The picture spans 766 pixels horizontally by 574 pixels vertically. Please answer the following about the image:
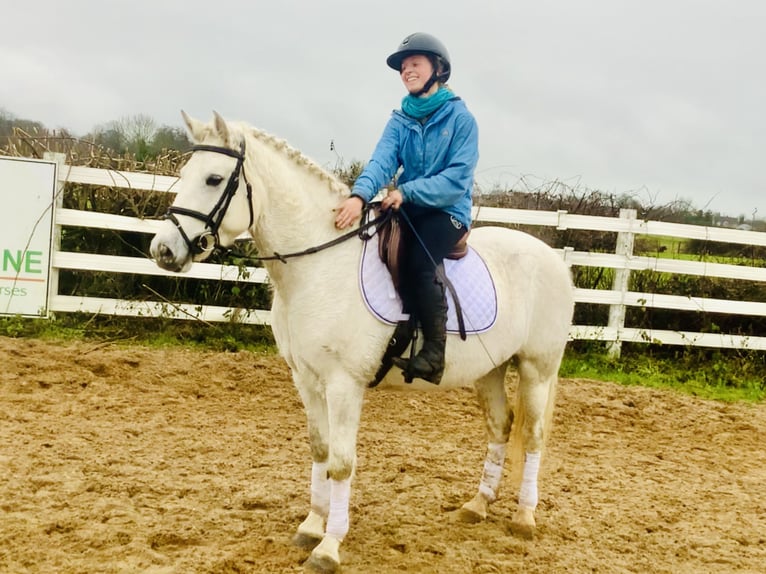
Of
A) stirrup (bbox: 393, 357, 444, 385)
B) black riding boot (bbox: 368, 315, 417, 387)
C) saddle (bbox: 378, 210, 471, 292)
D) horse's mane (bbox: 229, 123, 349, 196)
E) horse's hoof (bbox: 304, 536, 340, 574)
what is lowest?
horse's hoof (bbox: 304, 536, 340, 574)

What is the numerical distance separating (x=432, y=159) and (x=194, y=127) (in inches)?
50.6

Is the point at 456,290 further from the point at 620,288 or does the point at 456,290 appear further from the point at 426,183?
the point at 620,288

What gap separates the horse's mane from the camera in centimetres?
344

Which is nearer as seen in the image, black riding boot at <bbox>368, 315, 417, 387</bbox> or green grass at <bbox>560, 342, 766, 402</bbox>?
black riding boot at <bbox>368, 315, 417, 387</bbox>

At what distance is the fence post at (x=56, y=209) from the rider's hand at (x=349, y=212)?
581cm

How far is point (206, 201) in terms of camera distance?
10.2 ft

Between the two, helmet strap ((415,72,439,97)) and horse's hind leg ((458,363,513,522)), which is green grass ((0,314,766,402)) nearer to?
horse's hind leg ((458,363,513,522))

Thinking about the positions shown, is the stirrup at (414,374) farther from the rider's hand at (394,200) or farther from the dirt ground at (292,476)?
the dirt ground at (292,476)

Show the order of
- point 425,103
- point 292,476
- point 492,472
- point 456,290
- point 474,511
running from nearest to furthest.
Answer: point 425,103, point 456,290, point 474,511, point 492,472, point 292,476

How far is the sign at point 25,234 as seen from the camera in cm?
785

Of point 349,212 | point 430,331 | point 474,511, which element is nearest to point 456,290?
point 430,331

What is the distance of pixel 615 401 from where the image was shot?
754 centimetres

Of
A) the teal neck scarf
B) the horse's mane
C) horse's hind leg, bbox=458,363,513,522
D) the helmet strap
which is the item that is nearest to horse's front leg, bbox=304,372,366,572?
the horse's mane

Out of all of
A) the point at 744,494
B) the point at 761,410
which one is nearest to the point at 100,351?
the point at 744,494
